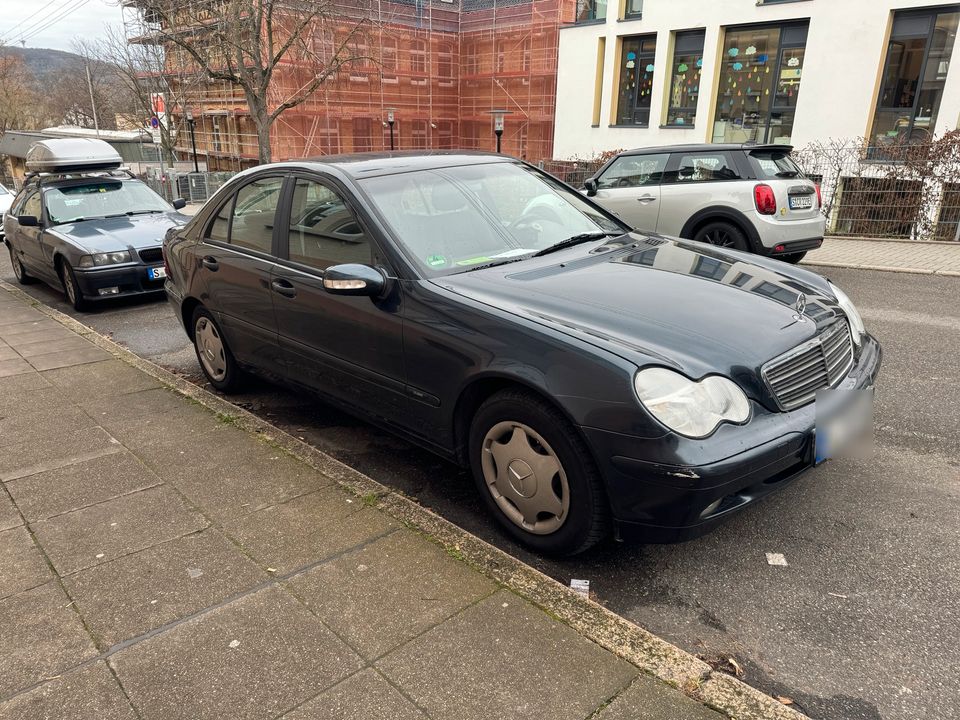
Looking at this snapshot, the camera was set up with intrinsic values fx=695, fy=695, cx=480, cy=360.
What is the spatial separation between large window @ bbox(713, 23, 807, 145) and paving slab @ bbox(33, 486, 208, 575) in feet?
69.9

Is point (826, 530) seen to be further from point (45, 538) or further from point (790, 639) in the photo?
point (45, 538)

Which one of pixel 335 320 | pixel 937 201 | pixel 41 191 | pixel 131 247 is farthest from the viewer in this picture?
pixel 937 201

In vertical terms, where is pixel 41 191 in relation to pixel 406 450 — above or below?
above

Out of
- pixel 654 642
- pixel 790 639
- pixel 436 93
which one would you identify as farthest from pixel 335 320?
pixel 436 93

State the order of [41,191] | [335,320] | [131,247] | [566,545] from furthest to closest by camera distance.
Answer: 1. [41,191]
2. [131,247]
3. [335,320]
4. [566,545]

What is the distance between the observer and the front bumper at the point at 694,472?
251 centimetres

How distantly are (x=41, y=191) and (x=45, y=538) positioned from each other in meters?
8.49

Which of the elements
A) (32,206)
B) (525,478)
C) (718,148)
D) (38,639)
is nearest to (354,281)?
(525,478)

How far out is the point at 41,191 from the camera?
983cm

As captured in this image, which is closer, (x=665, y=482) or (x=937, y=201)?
(x=665, y=482)

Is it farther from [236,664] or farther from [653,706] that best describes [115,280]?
[653,706]

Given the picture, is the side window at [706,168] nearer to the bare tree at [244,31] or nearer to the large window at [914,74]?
the large window at [914,74]

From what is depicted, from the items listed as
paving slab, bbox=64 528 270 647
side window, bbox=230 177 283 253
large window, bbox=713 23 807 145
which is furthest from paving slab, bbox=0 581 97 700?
large window, bbox=713 23 807 145

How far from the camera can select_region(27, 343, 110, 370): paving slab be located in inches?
238
